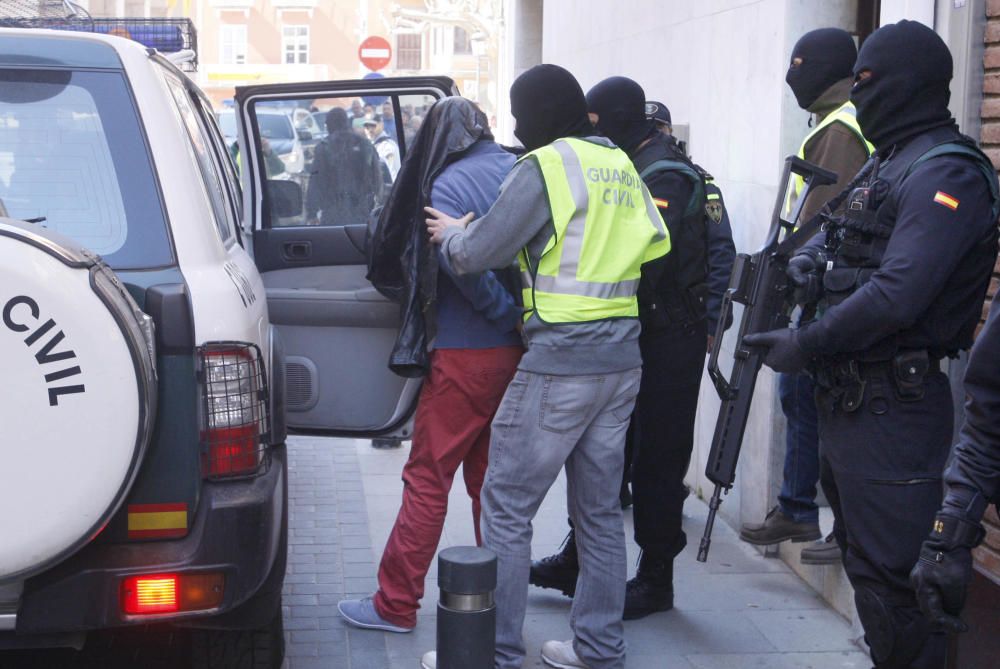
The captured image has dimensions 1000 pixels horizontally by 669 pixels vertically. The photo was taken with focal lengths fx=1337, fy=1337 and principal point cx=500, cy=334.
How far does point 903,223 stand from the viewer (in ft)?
10.4

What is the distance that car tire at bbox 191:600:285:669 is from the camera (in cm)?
363

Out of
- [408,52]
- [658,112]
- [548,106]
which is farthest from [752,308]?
[408,52]

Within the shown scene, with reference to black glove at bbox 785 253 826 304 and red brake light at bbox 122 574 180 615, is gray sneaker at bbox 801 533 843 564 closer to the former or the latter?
black glove at bbox 785 253 826 304

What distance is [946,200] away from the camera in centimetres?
311

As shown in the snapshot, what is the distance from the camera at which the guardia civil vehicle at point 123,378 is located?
9.14 ft

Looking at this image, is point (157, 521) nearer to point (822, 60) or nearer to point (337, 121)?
point (822, 60)

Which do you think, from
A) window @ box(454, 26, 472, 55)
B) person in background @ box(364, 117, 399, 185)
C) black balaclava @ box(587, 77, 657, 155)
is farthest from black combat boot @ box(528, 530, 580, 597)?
window @ box(454, 26, 472, 55)

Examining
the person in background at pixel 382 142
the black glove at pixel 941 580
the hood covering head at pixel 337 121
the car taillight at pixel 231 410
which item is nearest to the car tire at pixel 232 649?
the car taillight at pixel 231 410

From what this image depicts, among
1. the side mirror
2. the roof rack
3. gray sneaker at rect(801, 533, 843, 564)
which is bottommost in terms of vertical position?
gray sneaker at rect(801, 533, 843, 564)

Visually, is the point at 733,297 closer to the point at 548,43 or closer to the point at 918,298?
the point at 918,298

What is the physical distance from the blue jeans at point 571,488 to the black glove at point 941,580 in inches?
52.6

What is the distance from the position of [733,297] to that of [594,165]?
563 millimetres

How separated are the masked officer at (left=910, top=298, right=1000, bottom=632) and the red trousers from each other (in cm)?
182

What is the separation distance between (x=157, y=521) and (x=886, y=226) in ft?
6.14
